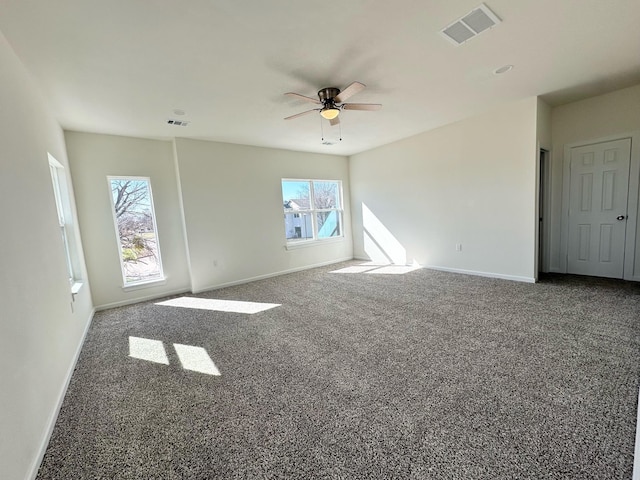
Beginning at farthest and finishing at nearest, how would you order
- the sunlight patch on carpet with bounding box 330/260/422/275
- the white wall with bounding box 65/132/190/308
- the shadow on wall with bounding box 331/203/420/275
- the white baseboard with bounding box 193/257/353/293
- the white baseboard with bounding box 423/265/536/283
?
1. the shadow on wall with bounding box 331/203/420/275
2. the sunlight patch on carpet with bounding box 330/260/422/275
3. the white baseboard with bounding box 193/257/353/293
4. the white baseboard with bounding box 423/265/536/283
5. the white wall with bounding box 65/132/190/308

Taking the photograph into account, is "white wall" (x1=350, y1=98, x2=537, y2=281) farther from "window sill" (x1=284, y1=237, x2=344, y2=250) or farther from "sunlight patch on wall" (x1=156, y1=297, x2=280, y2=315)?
"sunlight patch on wall" (x1=156, y1=297, x2=280, y2=315)

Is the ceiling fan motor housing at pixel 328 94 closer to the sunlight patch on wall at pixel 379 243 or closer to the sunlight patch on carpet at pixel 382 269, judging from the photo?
the sunlight patch on carpet at pixel 382 269

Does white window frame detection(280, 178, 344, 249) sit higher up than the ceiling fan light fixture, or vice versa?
the ceiling fan light fixture

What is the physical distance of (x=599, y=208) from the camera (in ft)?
13.1

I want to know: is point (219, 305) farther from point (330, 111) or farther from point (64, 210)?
point (330, 111)

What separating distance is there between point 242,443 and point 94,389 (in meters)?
1.46

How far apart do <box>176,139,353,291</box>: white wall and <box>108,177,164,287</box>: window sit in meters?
0.59

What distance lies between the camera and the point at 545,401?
5.64ft

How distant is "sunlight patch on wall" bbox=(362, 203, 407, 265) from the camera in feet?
19.6

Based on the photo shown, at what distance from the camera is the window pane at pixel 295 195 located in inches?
233

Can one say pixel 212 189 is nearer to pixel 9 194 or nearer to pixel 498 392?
pixel 9 194

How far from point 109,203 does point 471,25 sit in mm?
4989

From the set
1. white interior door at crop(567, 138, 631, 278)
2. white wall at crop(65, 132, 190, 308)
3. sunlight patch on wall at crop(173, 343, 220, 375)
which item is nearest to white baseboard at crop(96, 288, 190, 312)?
white wall at crop(65, 132, 190, 308)

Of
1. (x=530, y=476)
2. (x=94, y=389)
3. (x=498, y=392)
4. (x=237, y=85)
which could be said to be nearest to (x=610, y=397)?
(x=498, y=392)
